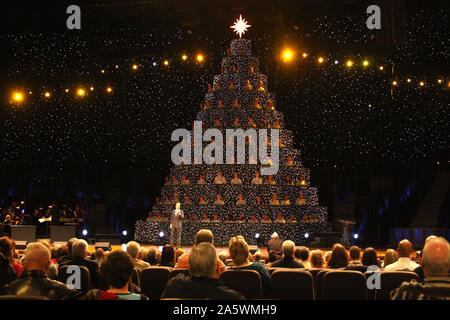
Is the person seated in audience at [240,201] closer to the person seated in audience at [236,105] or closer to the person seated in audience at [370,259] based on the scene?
the person seated in audience at [236,105]

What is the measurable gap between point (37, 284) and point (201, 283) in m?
1.27

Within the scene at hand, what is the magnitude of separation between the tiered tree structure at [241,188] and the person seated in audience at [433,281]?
11296 mm

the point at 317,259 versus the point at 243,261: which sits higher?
the point at 243,261

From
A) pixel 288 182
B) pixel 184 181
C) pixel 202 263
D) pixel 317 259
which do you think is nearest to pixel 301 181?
pixel 288 182

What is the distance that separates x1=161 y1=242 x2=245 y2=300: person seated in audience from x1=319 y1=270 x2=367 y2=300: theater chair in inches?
55.1

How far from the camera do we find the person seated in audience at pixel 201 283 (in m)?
3.29

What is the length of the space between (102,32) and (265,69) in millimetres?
6416

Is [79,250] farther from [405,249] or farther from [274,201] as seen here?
[274,201]

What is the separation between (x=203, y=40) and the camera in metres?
19.6

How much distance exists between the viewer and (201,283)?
337cm

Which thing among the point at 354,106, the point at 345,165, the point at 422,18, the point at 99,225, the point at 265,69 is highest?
the point at 422,18
